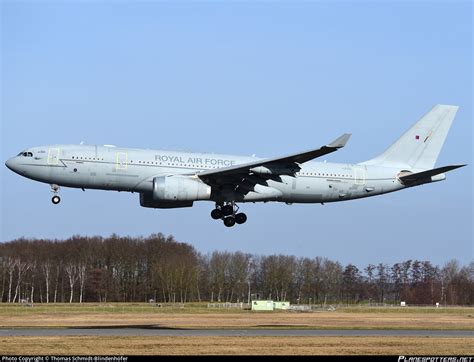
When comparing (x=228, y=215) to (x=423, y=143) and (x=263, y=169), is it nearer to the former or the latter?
(x=263, y=169)

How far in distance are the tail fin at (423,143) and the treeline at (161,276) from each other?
54505 millimetres

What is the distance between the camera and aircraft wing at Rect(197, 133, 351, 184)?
1763 inches

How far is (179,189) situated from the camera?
1790 inches

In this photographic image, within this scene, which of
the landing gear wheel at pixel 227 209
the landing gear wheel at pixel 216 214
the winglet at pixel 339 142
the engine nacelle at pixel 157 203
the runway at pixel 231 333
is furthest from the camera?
the landing gear wheel at pixel 216 214

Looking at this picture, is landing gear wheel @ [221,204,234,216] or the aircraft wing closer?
the aircraft wing

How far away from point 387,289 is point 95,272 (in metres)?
57.8

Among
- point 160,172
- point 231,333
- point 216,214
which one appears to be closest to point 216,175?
point 160,172

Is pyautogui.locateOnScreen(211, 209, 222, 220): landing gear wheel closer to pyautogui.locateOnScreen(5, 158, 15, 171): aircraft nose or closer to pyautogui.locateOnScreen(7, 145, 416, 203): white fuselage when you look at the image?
pyautogui.locateOnScreen(7, 145, 416, 203): white fuselage

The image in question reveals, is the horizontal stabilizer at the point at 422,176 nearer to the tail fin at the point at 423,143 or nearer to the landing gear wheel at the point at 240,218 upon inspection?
the tail fin at the point at 423,143

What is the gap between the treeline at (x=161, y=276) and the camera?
106 metres

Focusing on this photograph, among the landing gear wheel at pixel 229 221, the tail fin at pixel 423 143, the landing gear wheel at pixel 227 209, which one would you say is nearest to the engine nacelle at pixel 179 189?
the landing gear wheel at pixel 227 209

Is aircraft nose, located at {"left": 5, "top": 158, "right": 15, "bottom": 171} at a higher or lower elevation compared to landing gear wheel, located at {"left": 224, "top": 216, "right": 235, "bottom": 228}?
higher

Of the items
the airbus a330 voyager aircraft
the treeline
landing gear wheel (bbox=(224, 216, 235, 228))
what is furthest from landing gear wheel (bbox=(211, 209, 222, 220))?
the treeline

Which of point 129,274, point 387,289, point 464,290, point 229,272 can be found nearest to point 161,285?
point 129,274
